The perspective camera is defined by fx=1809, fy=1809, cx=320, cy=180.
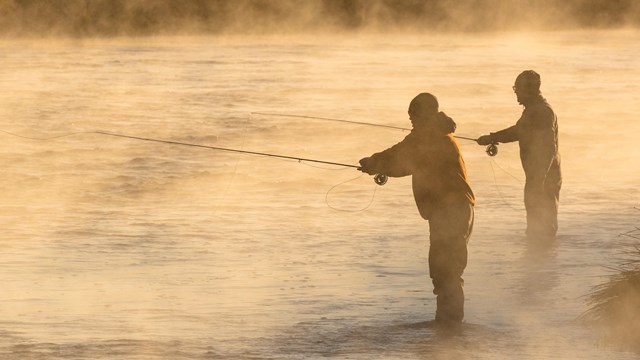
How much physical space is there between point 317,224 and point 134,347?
524 cm

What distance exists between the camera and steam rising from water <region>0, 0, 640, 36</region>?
4631cm

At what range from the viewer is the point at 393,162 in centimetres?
997

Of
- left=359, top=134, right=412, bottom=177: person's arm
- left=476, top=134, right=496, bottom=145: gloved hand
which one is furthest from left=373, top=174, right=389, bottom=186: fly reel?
left=476, top=134, right=496, bottom=145: gloved hand

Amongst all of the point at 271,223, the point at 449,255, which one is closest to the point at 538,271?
the point at 449,255

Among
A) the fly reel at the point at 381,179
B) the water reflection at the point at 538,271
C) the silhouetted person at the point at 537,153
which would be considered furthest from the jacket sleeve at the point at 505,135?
the fly reel at the point at 381,179

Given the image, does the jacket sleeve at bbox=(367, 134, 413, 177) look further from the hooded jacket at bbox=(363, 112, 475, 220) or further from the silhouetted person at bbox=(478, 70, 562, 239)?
the silhouetted person at bbox=(478, 70, 562, 239)

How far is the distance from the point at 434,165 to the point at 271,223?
4.85 metres

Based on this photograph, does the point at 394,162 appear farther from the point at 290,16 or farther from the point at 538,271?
the point at 290,16

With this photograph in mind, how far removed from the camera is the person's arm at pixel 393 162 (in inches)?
391

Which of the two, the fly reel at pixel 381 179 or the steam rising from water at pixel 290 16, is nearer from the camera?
the fly reel at pixel 381 179

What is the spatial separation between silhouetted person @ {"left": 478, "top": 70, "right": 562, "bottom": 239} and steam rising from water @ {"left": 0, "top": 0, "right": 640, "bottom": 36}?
32462 millimetres

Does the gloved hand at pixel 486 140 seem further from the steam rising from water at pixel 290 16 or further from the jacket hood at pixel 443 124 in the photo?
the steam rising from water at pixel 290 16

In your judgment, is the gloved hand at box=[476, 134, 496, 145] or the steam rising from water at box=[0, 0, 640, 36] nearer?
the gloved hand at box=[476, 134, 496, 145]

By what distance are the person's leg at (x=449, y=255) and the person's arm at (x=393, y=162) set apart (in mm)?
308
